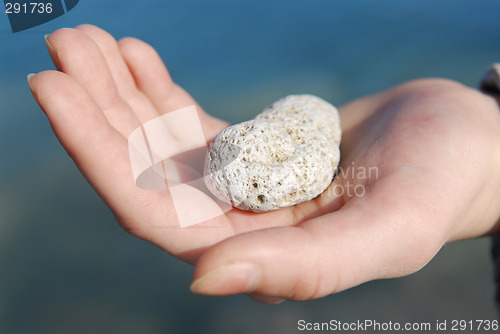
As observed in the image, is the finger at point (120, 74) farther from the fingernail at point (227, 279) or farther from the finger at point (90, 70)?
the fingernail at point (227, 279)

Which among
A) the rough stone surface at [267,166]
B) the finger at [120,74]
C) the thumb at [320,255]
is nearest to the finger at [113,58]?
the finger at [120,74]

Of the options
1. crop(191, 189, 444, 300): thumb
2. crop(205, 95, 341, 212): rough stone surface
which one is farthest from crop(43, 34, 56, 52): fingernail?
crop(191, 189, 444, 300): thumb

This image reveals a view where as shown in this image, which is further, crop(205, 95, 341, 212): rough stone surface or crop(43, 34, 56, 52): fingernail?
crop(43, 34, 56, 52): fingernail

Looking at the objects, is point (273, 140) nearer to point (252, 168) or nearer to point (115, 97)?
point (252, 168)

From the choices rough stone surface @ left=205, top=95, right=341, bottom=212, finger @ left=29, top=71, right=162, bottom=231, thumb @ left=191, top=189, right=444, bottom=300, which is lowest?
thumb @ left=191, top=189, right=444, bottom=300

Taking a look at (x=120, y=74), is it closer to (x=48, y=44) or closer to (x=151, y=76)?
(x=151, y=76)

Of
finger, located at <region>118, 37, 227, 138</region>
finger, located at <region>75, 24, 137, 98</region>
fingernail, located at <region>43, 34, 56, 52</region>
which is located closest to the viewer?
fingernail, located at <region>43, 34, 56, 52</region>

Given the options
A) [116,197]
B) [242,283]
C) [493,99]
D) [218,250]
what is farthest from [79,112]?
[493,99]
